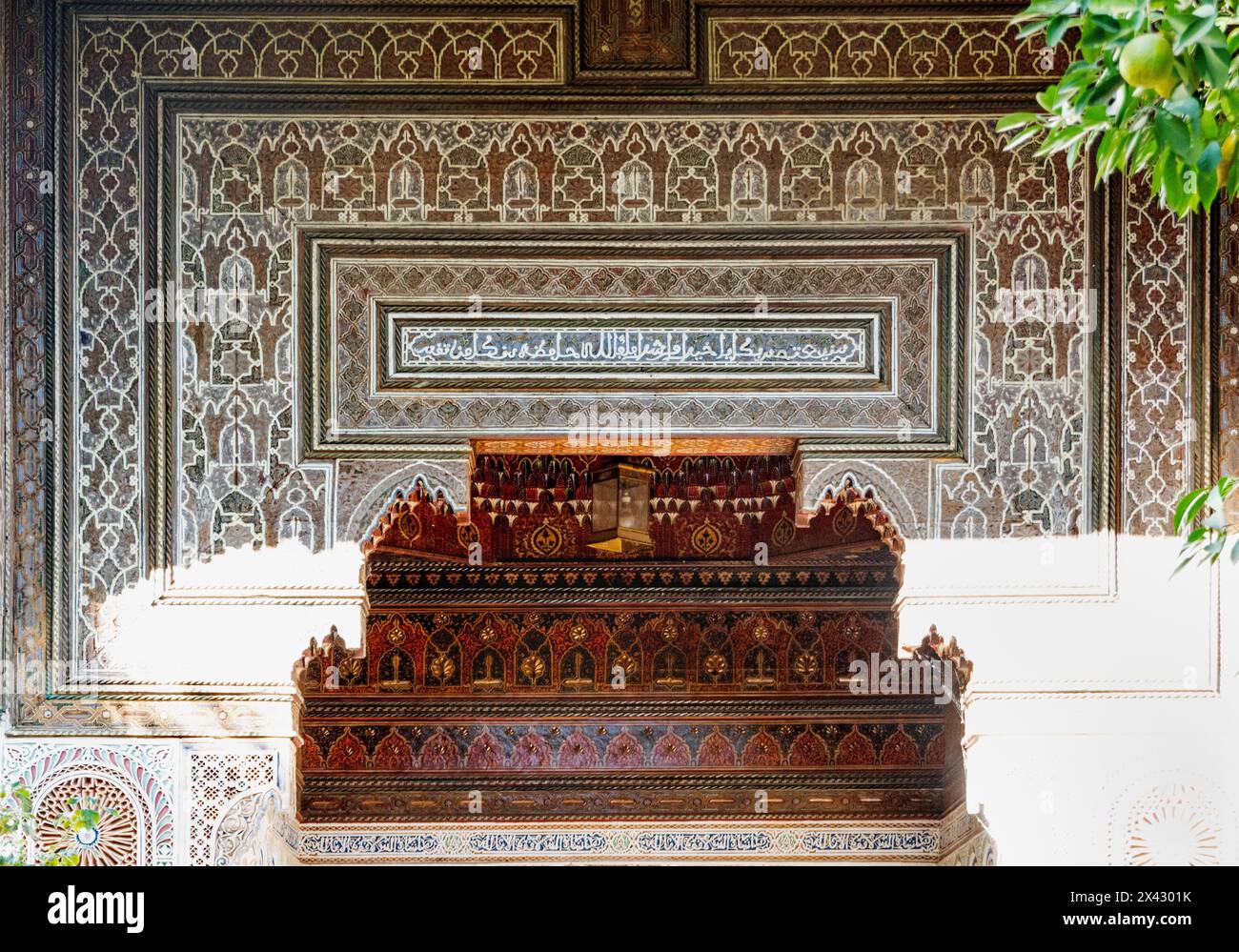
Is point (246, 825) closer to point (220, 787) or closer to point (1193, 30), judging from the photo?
point (220, 787)

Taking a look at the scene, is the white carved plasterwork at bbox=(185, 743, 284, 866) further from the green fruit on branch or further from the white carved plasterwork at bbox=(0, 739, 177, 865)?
the green fruit on branch

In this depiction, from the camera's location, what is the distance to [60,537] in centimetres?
457

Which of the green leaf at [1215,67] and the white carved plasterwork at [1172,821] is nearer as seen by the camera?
the green leaf at [1215,67]

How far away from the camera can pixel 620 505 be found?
5.57 meters

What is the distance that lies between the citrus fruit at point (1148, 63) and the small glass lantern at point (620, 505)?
3617 millimetres

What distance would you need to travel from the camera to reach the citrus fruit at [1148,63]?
81.3 inches

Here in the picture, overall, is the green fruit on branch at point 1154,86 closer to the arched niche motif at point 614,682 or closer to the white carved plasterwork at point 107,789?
the white carved plasterwork at point 107,789

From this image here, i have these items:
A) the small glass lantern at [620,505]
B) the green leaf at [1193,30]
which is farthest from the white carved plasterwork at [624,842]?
the green leaf at [1193,30]

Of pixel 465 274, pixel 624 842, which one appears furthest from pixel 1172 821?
pixel 465 274

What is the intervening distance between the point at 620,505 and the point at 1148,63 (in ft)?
11.9

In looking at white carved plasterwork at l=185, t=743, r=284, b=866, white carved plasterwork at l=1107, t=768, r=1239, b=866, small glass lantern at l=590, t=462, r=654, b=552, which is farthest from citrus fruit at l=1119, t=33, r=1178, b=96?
small glass lantern at l=590, t=462, r=654, b=552

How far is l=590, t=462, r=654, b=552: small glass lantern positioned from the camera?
220 inches

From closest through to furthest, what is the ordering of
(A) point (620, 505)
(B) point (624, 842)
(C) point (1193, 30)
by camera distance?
(C) point (1193, 30) < (A) point (620, 505) < (B) point (624, 842)

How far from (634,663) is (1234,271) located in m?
2.90
